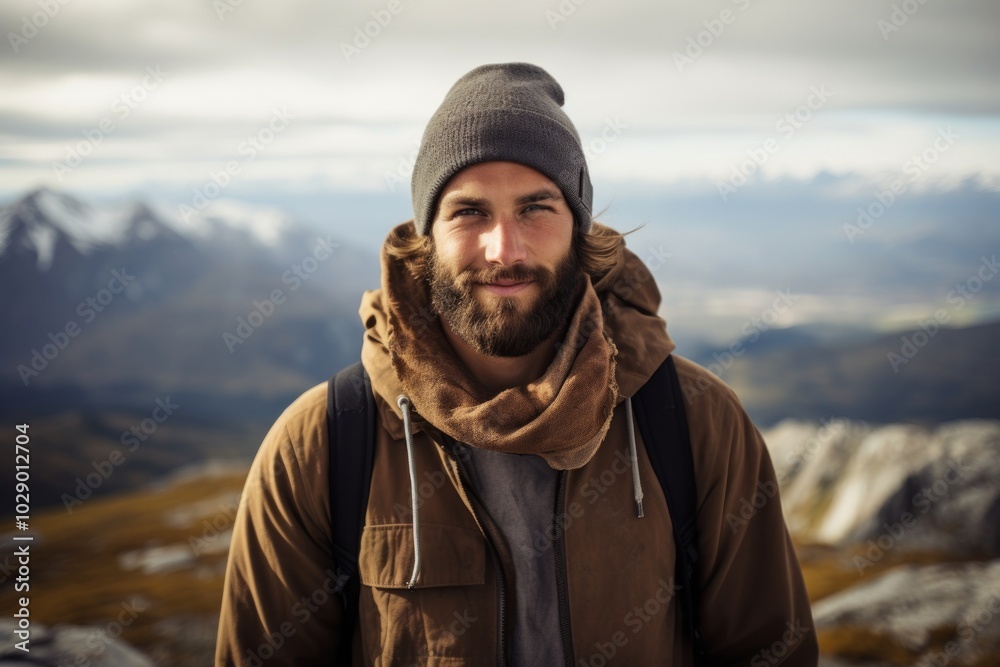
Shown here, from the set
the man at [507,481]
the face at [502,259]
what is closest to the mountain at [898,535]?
the man at [507,481]

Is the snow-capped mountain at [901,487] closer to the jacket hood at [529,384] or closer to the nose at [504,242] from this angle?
the jacket hood at [529,384]

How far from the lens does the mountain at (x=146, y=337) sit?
6494cm

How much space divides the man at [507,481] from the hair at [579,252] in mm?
81

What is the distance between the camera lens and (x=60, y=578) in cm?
1603

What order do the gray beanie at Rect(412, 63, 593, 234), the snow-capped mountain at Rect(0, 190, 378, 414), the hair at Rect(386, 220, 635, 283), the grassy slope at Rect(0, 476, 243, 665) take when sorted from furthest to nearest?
1. the snow-capped mountain at Rect(0, 190, 378, 414)
2. the grassy slope at Rect(0, 476, 243, 665)
3. the hair at Rect(386, 220, 635, 283)
4. the gray beanie at Rect(412, 63, 593, 234)

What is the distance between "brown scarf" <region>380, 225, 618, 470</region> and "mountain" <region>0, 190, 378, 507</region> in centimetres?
5653

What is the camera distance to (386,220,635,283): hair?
12.2 ft

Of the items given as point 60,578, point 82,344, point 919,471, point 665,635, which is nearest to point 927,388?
point 919,471

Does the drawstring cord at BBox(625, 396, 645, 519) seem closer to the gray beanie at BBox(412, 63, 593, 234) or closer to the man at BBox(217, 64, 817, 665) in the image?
the man at BBox(217, 64, 817, 665)

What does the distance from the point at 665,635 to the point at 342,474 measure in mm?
1555

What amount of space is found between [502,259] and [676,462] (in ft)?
3.80

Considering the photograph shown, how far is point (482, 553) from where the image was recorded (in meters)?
3.17

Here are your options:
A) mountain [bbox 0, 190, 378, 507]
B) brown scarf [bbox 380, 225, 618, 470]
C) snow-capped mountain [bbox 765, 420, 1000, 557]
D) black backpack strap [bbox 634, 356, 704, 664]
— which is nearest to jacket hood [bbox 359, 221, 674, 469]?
brown scarf [bbox 380, 225, 618, 470]

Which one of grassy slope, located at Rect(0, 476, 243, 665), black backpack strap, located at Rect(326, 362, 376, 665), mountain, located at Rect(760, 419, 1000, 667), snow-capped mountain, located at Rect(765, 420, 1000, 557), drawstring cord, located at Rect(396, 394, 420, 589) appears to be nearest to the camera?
drawstring cord, located at Rect(396, 394, 420, 589)
